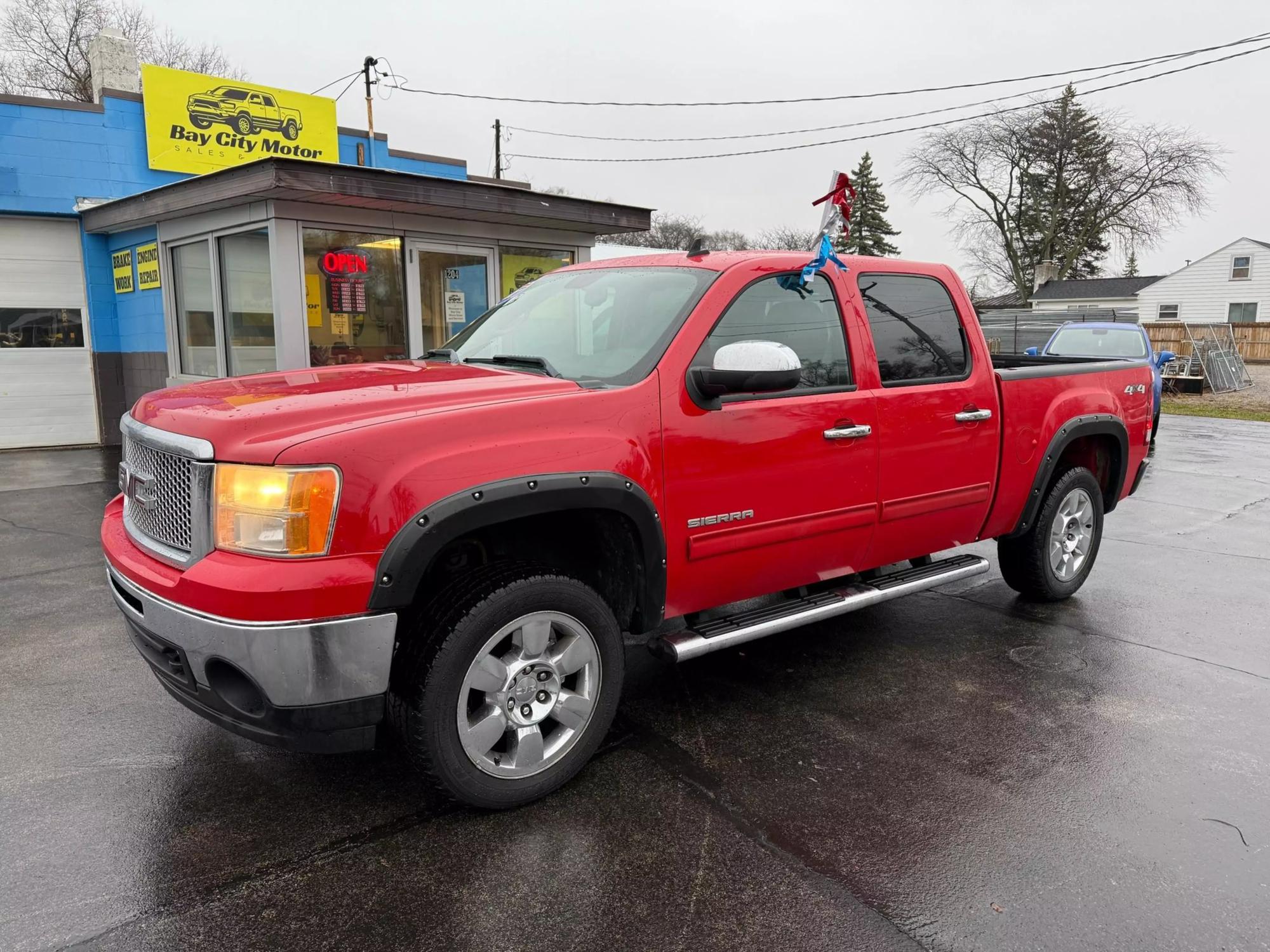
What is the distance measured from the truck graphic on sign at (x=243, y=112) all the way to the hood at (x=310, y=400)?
1035 centimetres

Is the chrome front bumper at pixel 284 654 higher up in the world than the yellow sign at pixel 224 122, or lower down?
lower down

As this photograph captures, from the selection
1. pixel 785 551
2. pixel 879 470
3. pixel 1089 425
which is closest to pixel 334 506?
pixel 785 551

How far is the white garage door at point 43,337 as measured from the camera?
36.8ft

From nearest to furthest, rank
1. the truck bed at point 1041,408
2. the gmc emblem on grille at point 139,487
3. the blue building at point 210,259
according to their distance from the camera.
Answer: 1. the gmc emblem on grille at point 139,487
2. the truck bed at point 1041,408
3. the blue building at point 210,259

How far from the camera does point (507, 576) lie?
117 inches

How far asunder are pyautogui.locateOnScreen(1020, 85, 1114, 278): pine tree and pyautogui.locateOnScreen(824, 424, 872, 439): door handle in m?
45.3

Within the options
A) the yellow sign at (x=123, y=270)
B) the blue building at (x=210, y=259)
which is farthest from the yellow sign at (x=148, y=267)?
the yellow sign at (x=123, y=270)

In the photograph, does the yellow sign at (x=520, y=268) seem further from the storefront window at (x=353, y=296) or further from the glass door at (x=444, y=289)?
the storefront window at (x=353, y=296)

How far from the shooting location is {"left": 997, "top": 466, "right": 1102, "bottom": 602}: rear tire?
517cm

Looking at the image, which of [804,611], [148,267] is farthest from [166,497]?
[148,267]

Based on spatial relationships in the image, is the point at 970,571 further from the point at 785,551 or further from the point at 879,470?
the point at 785,551

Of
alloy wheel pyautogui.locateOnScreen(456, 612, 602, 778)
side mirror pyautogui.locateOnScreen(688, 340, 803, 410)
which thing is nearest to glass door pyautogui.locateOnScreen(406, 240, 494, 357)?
side mirror pyautogui.locateOnScreen(688, 340, 803, 410)

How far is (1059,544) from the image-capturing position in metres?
5.36

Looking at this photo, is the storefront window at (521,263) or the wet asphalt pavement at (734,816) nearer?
the wet asphalt pavement at (734,816)
